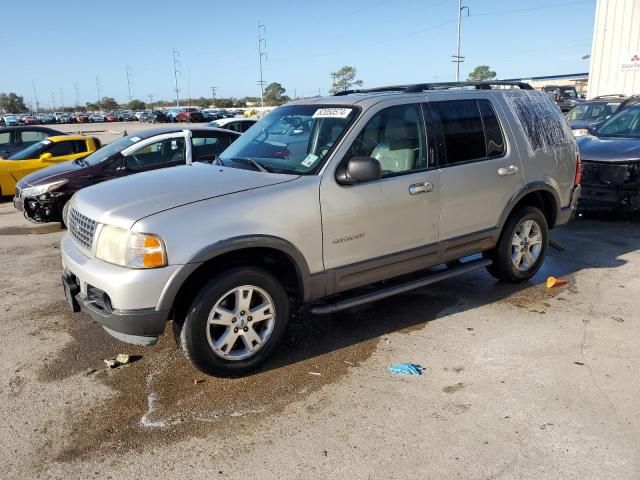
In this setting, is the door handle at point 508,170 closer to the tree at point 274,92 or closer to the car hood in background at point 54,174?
the car hood in background at point 54,174

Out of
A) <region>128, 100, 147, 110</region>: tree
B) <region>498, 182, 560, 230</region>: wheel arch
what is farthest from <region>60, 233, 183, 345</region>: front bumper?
<region>128, 100, 147, 110</region>: tree

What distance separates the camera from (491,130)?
16.5ft

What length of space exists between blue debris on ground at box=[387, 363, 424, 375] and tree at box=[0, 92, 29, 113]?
124 metres

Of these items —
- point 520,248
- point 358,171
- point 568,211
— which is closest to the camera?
point 358,171

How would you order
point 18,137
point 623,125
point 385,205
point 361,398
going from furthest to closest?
point 18,137, point 623,125, point 385,205, point 361,398

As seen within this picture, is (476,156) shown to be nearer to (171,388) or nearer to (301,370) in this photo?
(301,370)

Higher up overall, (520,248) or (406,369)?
(520,248)

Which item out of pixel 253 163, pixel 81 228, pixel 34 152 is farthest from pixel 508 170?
pixel 34 152

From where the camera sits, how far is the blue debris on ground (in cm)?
384

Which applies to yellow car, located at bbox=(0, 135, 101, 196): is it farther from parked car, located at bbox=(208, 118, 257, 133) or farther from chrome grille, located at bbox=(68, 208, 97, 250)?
chrome grille, located at bbox=(68, 208, 97, 250)

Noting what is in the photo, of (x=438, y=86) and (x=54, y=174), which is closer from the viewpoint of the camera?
(x=438, y=86)

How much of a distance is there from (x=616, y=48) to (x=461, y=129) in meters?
19.1

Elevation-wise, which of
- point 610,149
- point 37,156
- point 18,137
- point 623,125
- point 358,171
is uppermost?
point 358,171

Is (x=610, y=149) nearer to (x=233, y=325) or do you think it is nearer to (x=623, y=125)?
(x=623, y=125)
